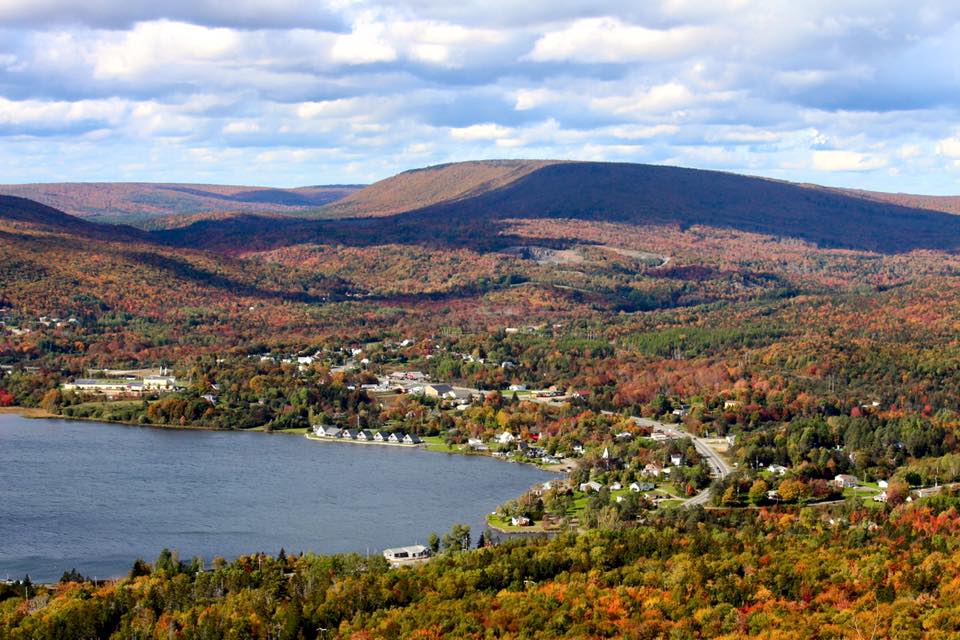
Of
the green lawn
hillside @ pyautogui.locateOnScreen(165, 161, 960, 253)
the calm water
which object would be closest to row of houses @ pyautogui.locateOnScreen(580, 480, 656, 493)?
the calm water

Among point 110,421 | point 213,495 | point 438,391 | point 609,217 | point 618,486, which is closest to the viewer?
point 213,495

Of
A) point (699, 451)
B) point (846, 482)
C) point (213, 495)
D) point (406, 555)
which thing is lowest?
point (213, 495)

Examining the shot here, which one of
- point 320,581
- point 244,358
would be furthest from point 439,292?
point 320,581

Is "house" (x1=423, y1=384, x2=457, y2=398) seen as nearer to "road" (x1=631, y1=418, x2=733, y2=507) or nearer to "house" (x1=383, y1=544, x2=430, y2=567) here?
"road" (x1=631, y1=418, x2=733, y2=507)

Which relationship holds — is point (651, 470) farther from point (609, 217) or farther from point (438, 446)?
point (609, 217)

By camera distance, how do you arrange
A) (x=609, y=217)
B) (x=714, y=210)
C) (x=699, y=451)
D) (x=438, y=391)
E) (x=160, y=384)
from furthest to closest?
1. (x=714, y=210)
2. (x=609, y=217)
3. (x=160, y=384)
4. (x=438, y=391)
5. (x=699, y=451)

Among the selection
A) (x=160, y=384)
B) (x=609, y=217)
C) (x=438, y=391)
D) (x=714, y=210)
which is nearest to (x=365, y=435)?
(x=438, y=391)

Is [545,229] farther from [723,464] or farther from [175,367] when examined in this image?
[723,464]
